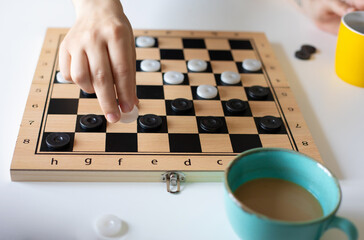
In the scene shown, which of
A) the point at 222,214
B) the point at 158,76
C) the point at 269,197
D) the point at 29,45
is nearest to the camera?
the point at 269,197

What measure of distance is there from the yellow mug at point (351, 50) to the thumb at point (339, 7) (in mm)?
153

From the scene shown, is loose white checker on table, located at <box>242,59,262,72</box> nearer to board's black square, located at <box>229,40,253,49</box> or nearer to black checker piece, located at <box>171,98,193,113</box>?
board's black square, located at <box>229,40,253,49</box>

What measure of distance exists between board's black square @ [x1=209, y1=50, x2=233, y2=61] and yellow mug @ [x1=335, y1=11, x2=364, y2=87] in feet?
0.98

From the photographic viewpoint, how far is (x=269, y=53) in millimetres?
1372

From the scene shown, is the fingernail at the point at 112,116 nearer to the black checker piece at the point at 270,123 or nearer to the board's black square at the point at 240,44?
the black checker piece at the point at 270,123

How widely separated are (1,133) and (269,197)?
0.61 metres

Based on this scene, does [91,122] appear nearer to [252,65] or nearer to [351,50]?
[252,65]

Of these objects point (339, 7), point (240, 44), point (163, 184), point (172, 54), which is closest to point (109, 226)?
point (163, 184)

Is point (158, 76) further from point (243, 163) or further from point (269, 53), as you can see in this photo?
point (243, 163)

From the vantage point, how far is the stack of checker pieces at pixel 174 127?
3.09ft

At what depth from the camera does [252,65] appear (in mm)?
1294

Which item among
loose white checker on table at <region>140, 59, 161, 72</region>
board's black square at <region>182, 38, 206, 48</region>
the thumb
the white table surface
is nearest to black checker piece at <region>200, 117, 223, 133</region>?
the white table surface

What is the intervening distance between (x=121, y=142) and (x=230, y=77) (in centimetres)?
38

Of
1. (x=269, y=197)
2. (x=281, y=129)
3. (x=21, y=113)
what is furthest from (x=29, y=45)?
(x=269, y=197)
